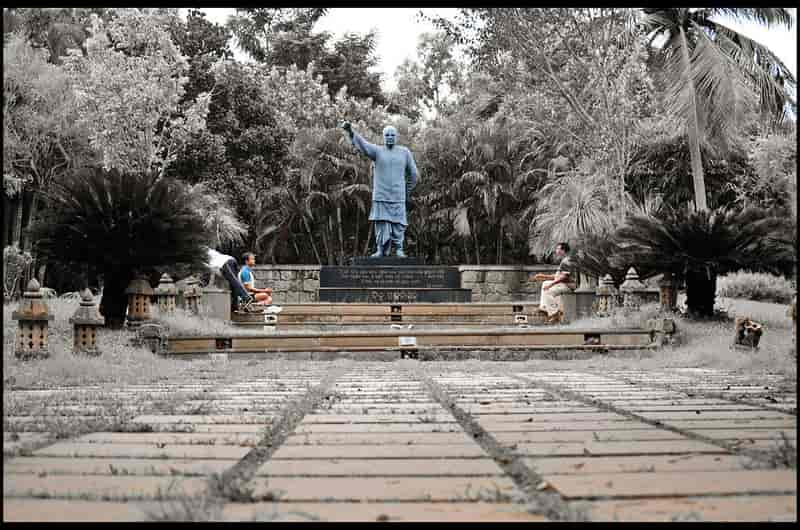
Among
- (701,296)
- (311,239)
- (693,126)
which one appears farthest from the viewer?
(311,239)

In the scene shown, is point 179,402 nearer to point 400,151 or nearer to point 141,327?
point 141,327

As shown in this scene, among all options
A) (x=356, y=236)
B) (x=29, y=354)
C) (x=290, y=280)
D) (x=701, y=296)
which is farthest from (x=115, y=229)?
(x=356, y=236)

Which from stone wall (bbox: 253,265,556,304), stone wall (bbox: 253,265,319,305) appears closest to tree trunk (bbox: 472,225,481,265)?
stone wall (bbox: 253,265,556,304)

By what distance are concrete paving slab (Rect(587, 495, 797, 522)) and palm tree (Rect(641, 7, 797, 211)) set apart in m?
13.0

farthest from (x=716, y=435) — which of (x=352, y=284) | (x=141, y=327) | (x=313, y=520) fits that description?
(x=352, y=284)

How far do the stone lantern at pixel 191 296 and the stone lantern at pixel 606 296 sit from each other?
17.7 feet

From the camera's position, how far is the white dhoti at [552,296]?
36.4 ft

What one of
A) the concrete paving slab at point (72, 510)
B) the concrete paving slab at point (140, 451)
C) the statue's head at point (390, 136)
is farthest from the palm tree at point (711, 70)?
the concrete paving slab at point (72, 510)

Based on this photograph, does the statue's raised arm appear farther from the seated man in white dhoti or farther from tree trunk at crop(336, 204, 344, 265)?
tree trunk at crop(336, 204, 344, 265)

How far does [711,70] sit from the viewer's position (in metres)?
13.8

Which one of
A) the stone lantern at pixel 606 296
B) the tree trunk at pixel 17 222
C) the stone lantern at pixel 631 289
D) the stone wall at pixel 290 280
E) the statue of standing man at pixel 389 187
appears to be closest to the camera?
the stone lantern at pixel 631 289

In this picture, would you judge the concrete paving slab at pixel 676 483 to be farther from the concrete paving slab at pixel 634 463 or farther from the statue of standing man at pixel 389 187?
the statue of standing man at pixel 389 187

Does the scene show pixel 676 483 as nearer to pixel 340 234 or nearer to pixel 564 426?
pixel 564 426

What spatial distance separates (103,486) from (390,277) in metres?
12.7
